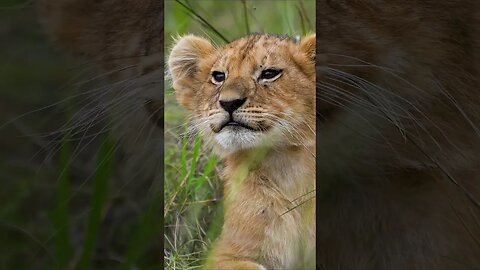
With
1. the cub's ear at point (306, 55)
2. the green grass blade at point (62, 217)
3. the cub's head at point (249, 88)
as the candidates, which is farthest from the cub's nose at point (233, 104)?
the green grass blade at point (62, 217)

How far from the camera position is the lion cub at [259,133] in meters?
1.38

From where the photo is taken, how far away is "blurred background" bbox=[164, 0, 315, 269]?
144 centimetres

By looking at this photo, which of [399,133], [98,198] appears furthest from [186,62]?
[399,133]

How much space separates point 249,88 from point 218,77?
0.23ft

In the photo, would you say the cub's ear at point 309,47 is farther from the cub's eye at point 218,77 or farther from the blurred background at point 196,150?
the cub's eye at point 218,77

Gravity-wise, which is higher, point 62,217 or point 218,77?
point 218,77

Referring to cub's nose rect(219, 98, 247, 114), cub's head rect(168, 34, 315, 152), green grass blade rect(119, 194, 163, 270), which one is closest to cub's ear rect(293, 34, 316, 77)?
cub's head rect(168, 34, 315, 152)

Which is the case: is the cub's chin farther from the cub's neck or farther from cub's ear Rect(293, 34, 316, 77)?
cub's ear Rect(293, 34, 316, 77)

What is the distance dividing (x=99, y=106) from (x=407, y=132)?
0.50m

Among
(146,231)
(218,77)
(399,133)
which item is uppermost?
(218,77)

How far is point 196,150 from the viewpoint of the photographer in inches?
56.9

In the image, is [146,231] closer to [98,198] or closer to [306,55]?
[98,198]

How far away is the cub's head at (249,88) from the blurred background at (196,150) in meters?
0.02

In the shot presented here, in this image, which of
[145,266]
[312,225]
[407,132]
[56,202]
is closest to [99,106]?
[56,202]
